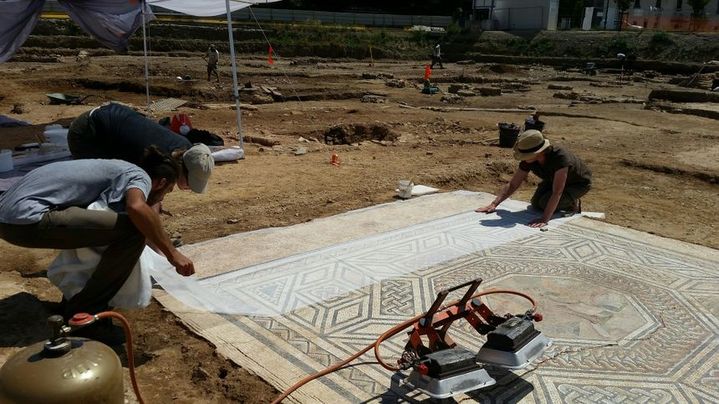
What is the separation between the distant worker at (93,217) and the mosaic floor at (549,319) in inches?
24.7

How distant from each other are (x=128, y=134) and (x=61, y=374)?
2.29 meters

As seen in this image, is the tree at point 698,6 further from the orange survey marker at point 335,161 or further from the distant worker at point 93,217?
the distant worker at point 93,217

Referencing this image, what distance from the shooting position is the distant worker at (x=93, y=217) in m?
3.01

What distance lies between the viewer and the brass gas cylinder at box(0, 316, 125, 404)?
6.59 ft

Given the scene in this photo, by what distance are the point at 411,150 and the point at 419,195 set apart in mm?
3045

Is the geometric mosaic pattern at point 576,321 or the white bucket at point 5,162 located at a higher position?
the white bucket at point 5,162

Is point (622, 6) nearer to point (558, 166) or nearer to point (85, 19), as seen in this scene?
point (85, 19)

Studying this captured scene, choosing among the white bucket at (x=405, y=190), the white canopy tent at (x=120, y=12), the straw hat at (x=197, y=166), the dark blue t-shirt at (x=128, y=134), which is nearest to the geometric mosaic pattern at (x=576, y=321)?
the straw hat at (x=197, y=166)

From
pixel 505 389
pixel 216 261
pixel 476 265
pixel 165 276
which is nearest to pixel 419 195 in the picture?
pixel 476 265

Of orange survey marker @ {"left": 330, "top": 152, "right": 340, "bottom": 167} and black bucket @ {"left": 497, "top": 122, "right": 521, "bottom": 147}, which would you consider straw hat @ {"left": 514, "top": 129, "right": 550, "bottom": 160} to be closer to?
orange survey marker @ {"left": 330, "top": 152, "right": 340, "bottom": 167}

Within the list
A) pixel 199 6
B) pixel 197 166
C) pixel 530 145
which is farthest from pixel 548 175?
pixel 199 6

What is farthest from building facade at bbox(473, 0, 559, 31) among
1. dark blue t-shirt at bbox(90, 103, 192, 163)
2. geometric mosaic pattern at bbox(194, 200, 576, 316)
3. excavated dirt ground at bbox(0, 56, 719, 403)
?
dark blue t-shirt at bbox(90, 103, 192, 163)

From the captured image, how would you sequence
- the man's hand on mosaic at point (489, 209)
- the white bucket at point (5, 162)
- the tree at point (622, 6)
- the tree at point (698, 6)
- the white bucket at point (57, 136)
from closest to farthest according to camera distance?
the man's hand on mosaic at point (489, 209) < the white bucket at point (5, 162) < the white bucket at point (57, 136) < the tree at point (698, 6) < the tree at point (622, 6)

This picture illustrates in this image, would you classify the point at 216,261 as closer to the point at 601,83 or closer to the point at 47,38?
the point at 601,83
